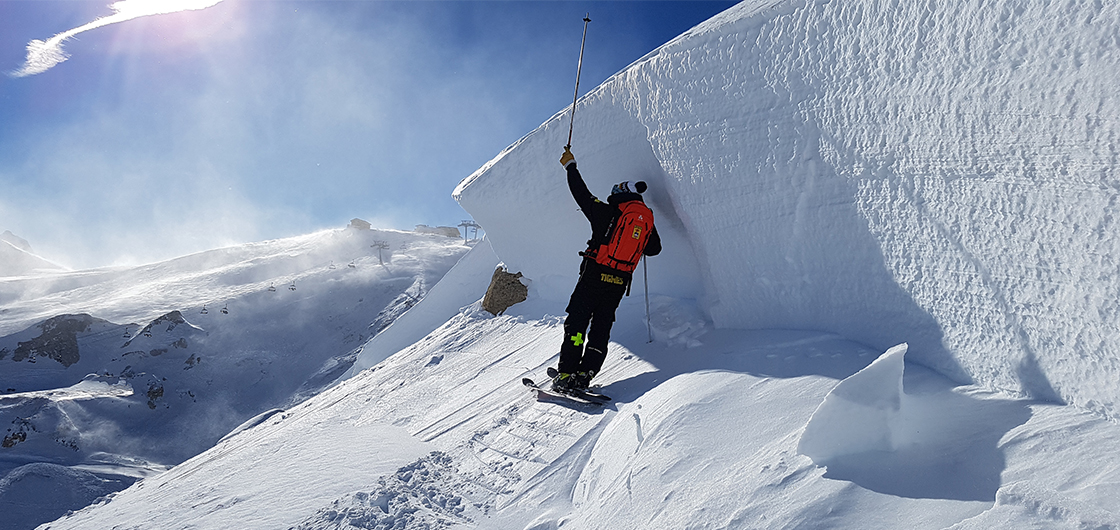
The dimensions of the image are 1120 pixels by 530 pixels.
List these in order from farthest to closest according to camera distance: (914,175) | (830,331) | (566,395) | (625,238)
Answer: (625,238) < (566,395) < (830,331) < (914,175)

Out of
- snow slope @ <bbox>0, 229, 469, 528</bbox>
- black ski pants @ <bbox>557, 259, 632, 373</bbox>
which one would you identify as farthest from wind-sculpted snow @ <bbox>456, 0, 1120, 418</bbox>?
snow slope @ <bbox>0, 229, 469, 528</bbox>

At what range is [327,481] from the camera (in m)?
3.27

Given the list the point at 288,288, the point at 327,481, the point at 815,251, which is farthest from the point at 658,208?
the point at 288,288

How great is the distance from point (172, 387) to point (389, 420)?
Result: 20559 mm

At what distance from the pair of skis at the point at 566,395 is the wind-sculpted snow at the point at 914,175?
120 cm

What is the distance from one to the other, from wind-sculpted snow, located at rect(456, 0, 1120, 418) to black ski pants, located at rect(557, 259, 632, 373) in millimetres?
817

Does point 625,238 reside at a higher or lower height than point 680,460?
higher

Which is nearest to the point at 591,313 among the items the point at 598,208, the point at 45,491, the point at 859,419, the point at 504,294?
the point at 598,208

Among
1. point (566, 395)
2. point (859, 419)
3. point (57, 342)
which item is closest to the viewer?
point (859, 419)

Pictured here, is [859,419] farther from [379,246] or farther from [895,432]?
[379,246]

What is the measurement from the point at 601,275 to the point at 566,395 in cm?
91

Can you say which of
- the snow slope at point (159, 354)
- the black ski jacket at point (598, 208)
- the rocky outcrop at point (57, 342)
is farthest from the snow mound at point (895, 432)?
the rocky outcrop at point (57, 342)

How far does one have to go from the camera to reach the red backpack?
396 cm

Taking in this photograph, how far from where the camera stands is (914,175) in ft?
7.93
